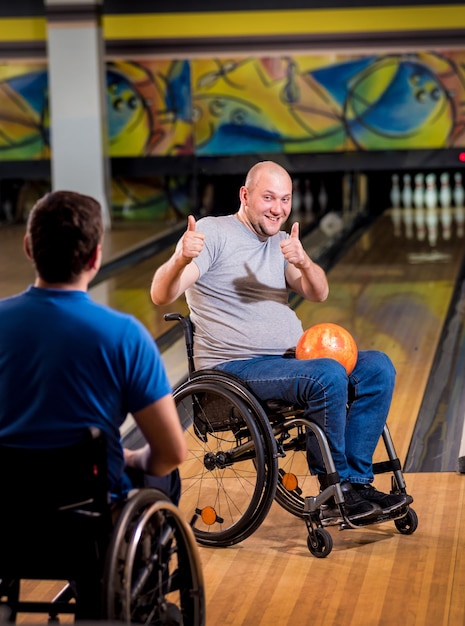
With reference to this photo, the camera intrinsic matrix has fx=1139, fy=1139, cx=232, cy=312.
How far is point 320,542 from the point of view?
3043 mm

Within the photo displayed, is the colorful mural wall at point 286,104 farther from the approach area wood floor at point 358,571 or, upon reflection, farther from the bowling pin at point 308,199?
the approach area wood floor at point 358,571

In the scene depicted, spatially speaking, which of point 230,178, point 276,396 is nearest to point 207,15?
point 230,178

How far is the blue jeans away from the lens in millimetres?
2980

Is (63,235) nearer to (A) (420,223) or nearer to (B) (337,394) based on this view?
(B) (337,394)

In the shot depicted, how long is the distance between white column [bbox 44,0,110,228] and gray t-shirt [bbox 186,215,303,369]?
8.13 metres

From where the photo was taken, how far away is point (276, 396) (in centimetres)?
304

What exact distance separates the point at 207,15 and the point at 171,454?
993 cm

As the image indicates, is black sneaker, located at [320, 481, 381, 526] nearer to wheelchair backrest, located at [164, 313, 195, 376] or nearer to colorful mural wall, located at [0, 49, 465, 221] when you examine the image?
wheelchair backrest, located at [164, 313, 195, 376]

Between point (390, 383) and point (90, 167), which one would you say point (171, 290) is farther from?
point (90, 167)

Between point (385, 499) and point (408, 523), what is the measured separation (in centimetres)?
17

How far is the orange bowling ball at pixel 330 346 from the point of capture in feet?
10.2

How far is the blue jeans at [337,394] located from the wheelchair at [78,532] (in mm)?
972

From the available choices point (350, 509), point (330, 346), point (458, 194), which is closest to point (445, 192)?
point (458, 194)

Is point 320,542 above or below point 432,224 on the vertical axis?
below
